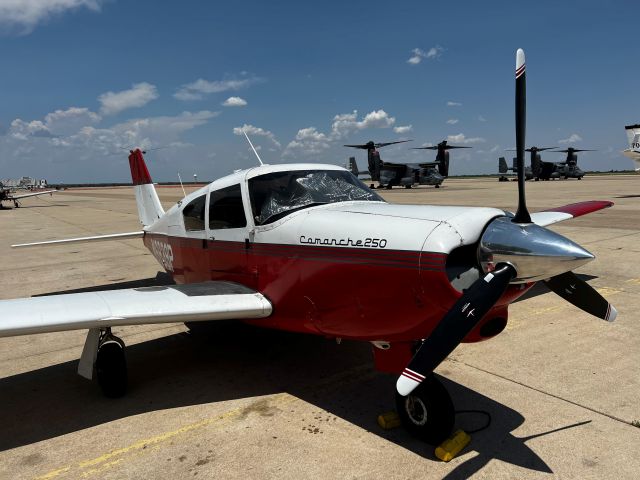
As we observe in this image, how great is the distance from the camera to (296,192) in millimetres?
4773

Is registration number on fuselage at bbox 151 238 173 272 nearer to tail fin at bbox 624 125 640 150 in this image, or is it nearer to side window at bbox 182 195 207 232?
side window at bbox 182 195 207 232

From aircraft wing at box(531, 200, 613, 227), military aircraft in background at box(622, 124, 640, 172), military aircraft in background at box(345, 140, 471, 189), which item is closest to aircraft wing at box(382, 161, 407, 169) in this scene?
military aircraft in background at box(345, 140, 471, 189)

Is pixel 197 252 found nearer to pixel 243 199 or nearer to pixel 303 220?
pixel 243 199

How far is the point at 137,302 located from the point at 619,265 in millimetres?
9669

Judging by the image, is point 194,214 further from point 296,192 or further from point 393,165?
point 393,165

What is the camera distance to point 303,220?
4309 mm

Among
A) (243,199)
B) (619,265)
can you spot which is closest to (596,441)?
(243,199)

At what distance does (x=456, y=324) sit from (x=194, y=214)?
13.5ft

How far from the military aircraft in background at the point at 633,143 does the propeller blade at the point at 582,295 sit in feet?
126

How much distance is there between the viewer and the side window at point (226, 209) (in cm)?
502

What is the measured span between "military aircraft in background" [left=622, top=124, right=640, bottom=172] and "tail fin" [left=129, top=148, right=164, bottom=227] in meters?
38.0

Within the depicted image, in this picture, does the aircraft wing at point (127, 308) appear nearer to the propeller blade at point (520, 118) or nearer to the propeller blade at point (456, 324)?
the propeller blade at point (456, 324)

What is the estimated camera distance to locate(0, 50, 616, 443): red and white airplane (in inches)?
122

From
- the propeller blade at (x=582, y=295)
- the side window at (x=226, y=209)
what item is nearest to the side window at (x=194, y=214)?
the side window at (x=226, y=209)
